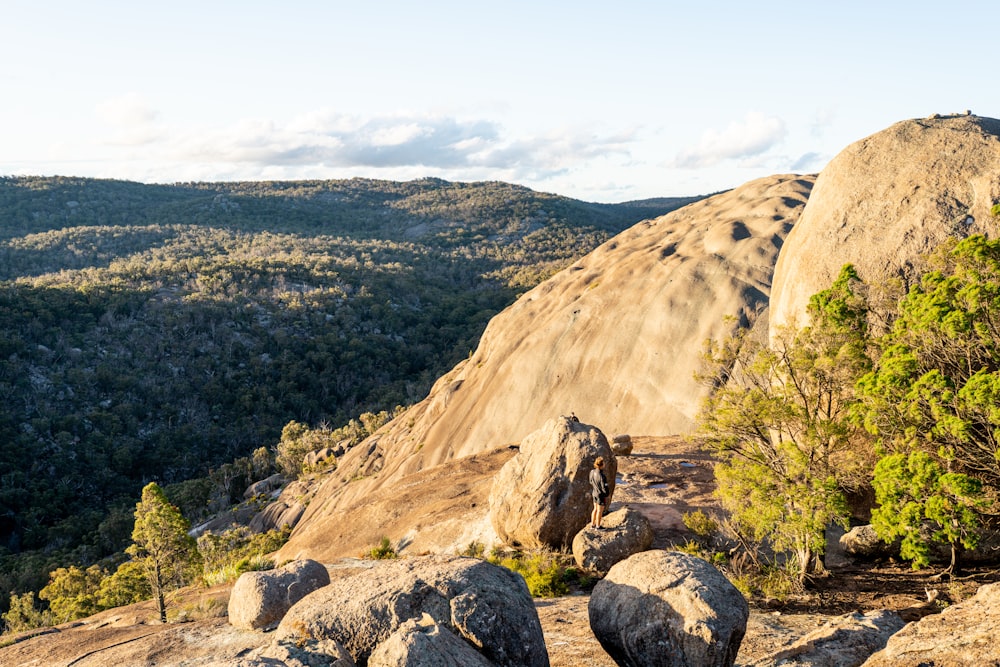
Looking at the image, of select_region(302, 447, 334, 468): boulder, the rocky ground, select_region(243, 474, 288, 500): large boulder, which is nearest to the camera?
the rocky ground

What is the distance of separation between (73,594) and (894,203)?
1858 inches

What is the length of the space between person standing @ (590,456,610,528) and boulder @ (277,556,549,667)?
7.35 metres

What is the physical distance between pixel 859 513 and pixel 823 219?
909 centimetres

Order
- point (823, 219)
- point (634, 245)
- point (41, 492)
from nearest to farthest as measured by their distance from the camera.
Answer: point (823, 219) < point (634, 245) < point (41, 492)

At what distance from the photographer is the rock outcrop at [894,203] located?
739 inches

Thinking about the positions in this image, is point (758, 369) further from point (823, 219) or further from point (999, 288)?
point (823, 219)

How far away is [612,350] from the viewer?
39844mm

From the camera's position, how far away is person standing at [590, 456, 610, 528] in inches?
719

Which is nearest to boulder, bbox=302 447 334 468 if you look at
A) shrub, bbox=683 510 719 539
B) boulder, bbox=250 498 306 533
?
boulder, bbox=250 498 306 533

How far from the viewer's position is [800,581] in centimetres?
1625

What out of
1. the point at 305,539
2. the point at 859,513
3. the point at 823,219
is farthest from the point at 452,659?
the point at 305,539

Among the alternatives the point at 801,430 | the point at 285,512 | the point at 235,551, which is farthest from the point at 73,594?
the point at 801,430

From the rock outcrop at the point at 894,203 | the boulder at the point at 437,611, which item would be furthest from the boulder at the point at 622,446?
the boulder at the point at 437,611

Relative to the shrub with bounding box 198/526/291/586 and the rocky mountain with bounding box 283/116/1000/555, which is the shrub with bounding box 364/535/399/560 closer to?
the rocky mountain with bounding box 283/116/1000/555
